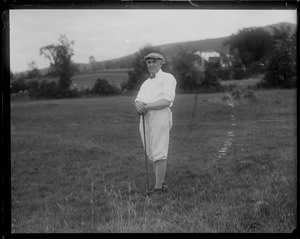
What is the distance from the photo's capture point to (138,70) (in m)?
6.30

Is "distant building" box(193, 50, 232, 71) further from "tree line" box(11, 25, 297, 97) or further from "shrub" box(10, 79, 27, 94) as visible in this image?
"shrub" box(10, 79, 27, 94)

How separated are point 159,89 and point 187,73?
2.74 ft

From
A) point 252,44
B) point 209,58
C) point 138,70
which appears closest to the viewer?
point 209,58

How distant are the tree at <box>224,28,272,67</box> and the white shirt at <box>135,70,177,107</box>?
1102 millimetres

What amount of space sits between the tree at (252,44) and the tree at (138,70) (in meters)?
1.30

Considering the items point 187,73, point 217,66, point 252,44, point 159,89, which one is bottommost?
point 159,89

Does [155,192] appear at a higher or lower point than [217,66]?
lower

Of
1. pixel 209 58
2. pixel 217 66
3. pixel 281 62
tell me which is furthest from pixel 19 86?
pixel 281 62

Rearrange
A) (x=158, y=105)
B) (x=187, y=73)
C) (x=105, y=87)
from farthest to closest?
(x=105, y=87) < (x=187, y=73) < (x=158, y=105)

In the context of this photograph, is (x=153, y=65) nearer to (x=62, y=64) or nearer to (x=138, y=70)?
(x=138, y=70)

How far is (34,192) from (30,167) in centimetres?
173

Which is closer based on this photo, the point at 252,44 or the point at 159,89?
the point at 159,89

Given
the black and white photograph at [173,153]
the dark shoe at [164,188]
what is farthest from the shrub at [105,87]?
the dark shoe at [164,188]
